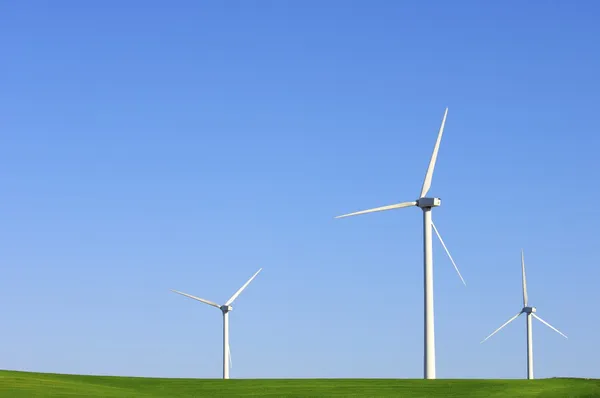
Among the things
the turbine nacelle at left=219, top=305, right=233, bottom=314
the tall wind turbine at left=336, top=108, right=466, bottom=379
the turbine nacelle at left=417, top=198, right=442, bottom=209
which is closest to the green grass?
the tall wind turbine at left=336, top=108, right=466, bottom=379

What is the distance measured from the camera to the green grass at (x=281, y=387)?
182 ft

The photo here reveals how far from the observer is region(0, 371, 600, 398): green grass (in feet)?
182

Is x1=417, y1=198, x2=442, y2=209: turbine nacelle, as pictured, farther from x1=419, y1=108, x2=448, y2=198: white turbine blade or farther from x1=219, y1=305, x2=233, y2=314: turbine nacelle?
x1=219, y1=305, x2=233, y2=314: turbine nacelle

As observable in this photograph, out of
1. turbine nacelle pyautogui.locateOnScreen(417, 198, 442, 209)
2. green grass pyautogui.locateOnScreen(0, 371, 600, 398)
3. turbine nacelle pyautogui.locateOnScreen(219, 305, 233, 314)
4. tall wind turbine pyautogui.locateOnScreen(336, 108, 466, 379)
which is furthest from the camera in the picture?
turbine nacelle pyautogui.locateOnScreen(219, 305, 233, 314)

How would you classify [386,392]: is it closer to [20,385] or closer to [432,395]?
[432,395]

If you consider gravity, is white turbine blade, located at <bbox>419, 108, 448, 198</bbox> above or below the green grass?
above

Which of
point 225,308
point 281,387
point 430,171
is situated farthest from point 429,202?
point 225,308

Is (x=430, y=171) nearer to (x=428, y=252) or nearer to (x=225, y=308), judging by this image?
(x=428, y=252)

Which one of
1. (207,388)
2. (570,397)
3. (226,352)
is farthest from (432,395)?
(226,352)

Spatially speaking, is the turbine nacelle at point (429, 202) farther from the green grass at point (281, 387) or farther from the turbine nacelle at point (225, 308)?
the turbine nacelle at point (225, 308)

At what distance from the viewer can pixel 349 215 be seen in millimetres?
81938

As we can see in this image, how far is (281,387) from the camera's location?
58.9 meters

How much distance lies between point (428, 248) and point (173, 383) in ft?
75.9

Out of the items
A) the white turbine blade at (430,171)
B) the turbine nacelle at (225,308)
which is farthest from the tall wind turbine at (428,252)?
the turbine nacelle at (225,308)
